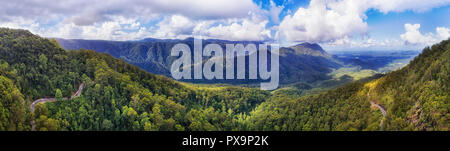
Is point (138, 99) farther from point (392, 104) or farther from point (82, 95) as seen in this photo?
point (392, 104)

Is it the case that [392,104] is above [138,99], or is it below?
above

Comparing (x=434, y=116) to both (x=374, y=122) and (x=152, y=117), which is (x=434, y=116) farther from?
(x=152, y=117)

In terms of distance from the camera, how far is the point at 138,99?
10238 cm

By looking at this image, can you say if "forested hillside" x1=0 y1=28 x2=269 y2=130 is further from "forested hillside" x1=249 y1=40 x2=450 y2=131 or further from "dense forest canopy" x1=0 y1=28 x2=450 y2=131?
"forested hillside" x1=249 y1=40 x2=450 y2=131

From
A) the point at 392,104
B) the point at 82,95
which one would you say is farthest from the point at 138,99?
the point at 392,104

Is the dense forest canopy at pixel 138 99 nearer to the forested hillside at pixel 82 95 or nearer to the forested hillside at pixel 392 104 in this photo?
the forested hillside at pixel 82 95

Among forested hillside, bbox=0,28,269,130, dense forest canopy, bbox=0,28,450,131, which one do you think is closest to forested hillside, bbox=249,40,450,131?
dense forest canopy, bbox=0,28,450,131

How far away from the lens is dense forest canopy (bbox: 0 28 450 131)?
61.8 meters

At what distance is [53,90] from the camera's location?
76438 millimetres

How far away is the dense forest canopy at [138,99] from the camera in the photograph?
6178 cm

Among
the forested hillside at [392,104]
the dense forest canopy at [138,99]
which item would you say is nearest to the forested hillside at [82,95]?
the dense forest canopy at [138,99]
